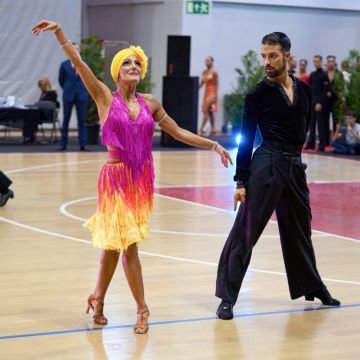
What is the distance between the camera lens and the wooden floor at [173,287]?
5.95 m

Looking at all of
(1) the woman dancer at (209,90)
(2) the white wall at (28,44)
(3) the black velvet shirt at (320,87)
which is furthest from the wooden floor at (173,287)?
(2) the white wall at (28,44)

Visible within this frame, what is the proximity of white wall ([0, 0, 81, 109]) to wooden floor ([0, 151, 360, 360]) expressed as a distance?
1049 cm

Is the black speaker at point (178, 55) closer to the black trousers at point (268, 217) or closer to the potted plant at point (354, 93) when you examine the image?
the potted plant at point (354, 93)

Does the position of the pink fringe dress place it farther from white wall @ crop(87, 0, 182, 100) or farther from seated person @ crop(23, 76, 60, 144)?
white wall @ crop(87, 0, 182, 100)

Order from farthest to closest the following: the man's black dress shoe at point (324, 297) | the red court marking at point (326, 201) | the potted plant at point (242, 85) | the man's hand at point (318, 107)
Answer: the potted plant at point (242, 85)
the man's hand at point (318, 107)
the red court marking at point (326, 201)
the man's black dress shoe at point (324, 297)

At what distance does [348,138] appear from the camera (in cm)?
1984

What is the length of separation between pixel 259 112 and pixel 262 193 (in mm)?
533

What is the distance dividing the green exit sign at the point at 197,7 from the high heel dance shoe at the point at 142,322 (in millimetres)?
18657

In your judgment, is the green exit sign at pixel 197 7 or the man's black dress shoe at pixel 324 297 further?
the green exit sign at pixel 197 7

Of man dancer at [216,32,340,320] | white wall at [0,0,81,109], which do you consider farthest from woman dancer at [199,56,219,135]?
man dancer at [216,32,340,320]

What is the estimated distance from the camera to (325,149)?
20.6 meters

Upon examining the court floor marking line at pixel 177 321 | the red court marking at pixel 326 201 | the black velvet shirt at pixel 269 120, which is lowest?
the red court marking at pixel 326 201

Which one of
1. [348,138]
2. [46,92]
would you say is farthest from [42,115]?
[348,138]

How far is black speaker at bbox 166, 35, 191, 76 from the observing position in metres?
20.4
